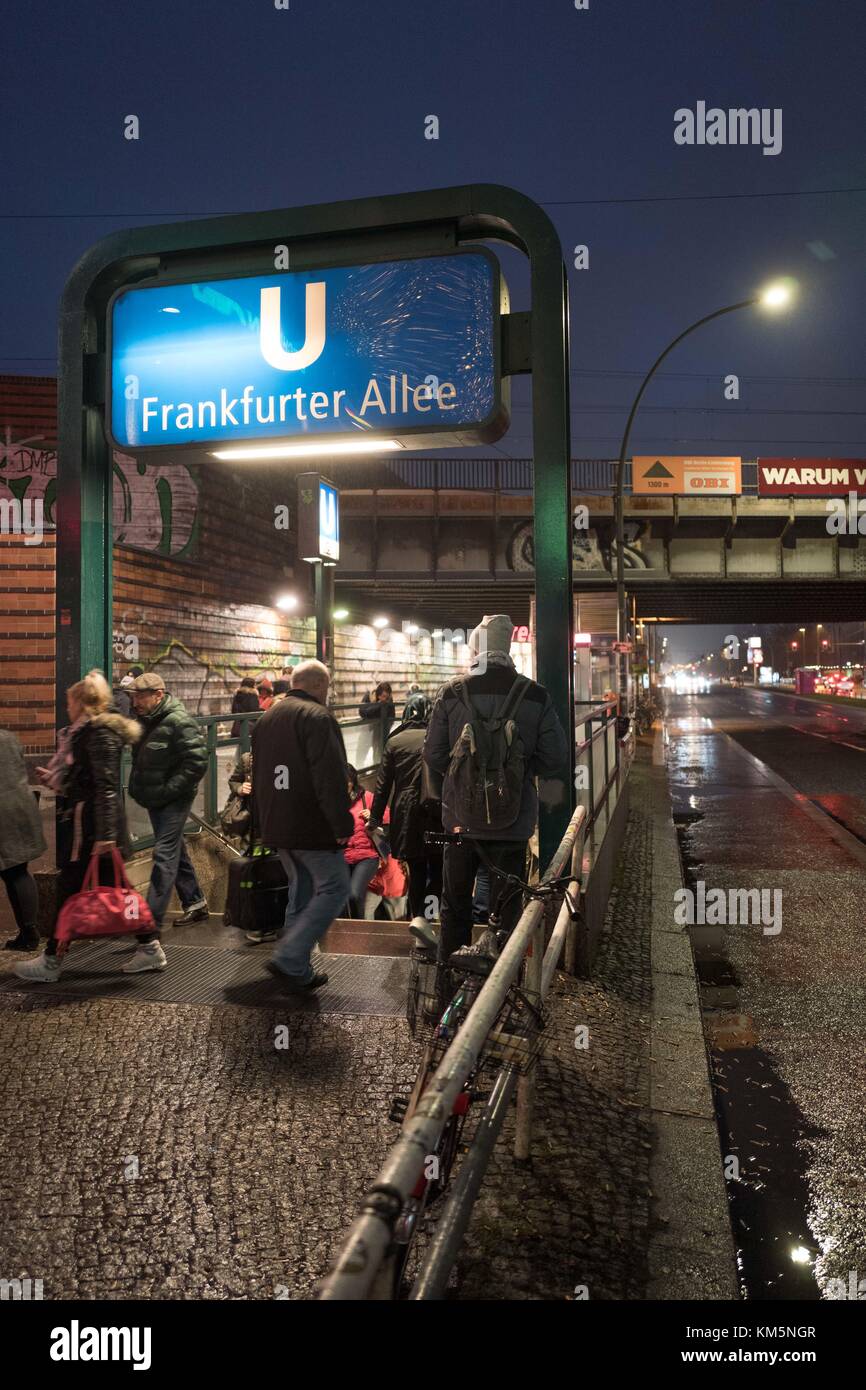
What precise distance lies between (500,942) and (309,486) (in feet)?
20.2

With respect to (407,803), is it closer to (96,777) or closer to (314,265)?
(96,777)

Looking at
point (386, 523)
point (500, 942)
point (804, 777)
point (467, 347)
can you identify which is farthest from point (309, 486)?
point (386, 523)

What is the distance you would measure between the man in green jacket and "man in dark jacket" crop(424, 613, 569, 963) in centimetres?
198

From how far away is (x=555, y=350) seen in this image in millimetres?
5414

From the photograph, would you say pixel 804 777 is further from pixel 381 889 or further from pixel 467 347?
pixel 467 347

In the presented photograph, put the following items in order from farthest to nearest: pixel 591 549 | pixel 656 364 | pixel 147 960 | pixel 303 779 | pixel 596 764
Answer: pixel 591 549 → pixel 656 364 → pixel 596 764 → pixel 147 960 → pixel 303 779

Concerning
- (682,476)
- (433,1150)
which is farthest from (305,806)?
(682,476)

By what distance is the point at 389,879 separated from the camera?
22.9 ft

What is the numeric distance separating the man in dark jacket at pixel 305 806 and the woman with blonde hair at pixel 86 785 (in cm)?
86

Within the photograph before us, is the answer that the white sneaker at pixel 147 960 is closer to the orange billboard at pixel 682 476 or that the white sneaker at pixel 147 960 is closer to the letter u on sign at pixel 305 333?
the letter u on sign at pixel 305 333

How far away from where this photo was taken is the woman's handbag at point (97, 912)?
497 cm

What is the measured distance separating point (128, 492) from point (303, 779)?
11.3 meters

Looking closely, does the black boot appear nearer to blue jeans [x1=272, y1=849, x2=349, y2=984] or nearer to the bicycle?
blue jeans [x1=272, y1=849, x2=349, y2=984]
